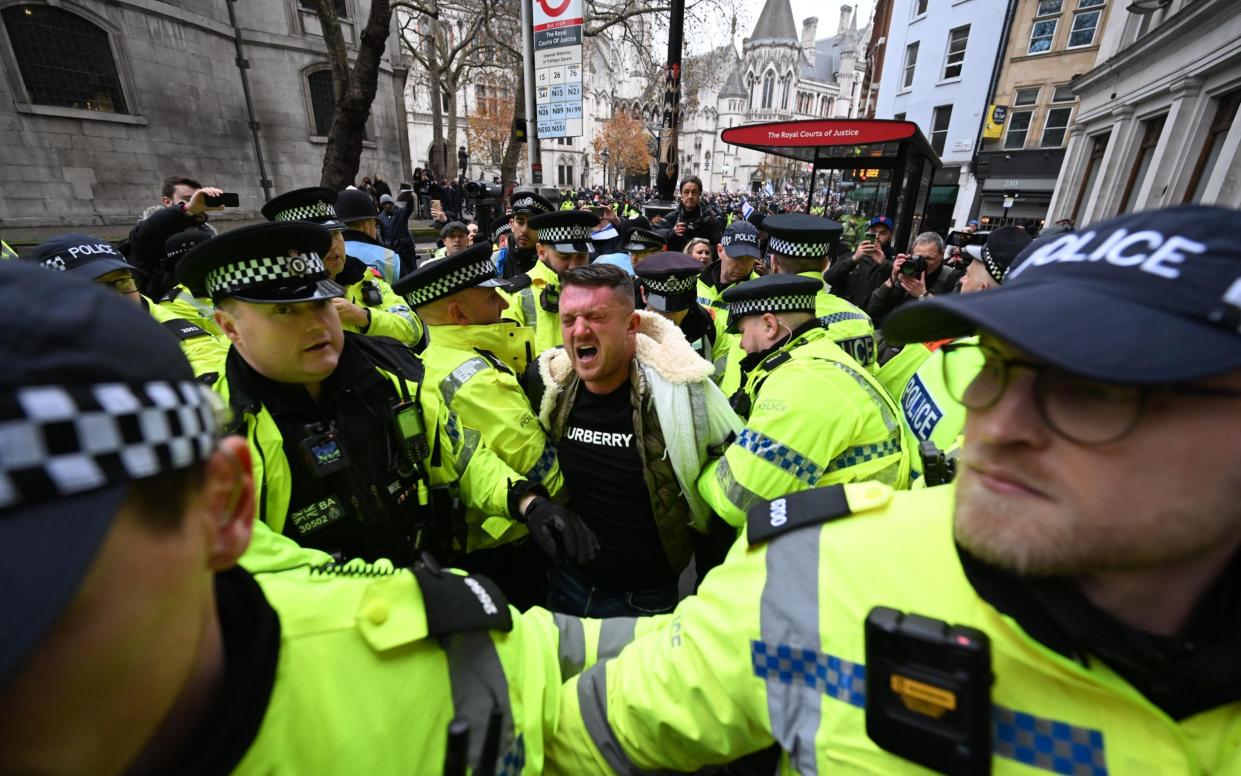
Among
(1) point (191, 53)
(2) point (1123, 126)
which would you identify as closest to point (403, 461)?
(2) point (1123, 126)

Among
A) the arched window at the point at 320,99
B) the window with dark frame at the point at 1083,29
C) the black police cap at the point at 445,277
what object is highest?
the window with dark frame at the point at 1083,29

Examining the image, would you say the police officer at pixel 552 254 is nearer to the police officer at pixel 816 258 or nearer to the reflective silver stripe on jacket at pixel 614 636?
the police officer at pixel 816 258

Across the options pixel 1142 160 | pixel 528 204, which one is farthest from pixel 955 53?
pixel 528 204

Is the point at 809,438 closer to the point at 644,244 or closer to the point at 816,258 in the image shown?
the point at 816,258

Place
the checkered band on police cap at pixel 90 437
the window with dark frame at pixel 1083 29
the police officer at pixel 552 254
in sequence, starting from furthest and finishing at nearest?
1. the window with dark frame at pixel 1083 29
2. the police officer at pixel 552 254
3. the checkered band on police cap at pixel 90 437

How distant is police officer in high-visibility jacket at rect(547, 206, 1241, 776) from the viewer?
29.9 inches

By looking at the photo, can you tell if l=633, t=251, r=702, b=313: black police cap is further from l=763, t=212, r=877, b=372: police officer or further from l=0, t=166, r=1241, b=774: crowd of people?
l=0, t=166, r=1241, b=774: crowd of people

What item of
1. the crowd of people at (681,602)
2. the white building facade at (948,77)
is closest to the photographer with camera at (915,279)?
the crowd of people at (681,602)

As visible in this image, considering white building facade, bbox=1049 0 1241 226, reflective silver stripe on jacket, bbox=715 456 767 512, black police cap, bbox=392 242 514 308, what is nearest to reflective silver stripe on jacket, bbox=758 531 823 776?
reflective silver stripe on jacket, bbox=715 456 767 512

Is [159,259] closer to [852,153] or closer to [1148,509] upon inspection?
[1148,509]

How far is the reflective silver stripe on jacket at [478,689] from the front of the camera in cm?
105

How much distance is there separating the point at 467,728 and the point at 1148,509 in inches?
45.7

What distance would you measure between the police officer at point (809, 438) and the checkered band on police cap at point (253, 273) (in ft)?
6.03

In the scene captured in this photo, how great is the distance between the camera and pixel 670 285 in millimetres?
4113
